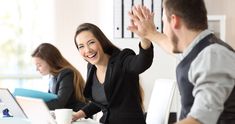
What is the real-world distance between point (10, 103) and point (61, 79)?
82 centimetres

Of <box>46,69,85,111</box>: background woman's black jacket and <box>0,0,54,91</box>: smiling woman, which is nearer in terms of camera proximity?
<box>46,69,85,111</box>: background woman's black jacket

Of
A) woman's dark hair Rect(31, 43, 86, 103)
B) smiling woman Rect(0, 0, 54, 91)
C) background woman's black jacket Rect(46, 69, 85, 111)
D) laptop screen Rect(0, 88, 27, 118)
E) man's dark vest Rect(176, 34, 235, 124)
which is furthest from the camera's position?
smiling woman Rect(0, 0, 54, 91)

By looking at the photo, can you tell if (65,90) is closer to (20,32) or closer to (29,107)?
(29,107)

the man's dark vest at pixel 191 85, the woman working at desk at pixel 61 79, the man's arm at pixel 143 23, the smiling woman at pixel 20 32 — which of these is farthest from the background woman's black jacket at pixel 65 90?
the man's dark vest at pixel 191 85

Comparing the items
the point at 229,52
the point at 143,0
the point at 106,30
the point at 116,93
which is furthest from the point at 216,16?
the point at 229,52

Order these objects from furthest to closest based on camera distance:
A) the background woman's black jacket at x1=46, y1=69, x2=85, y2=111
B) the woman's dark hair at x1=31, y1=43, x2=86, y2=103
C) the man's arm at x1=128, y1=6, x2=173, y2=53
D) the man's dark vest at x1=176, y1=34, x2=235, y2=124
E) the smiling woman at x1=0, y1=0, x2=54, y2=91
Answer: the smiling woman at x1=0, y1=0, x2=54, y2=91 < the woman's dark hair at x1=31, y1=43, x2=86, y2=103 < the background woman's black jacket at x1=46, y1=69, x2=85, y2=111 < the man's arm at x1=128, y1=6, x2=173, y2=53 < the man's dark vest at x1=176, y1=34, x2=235, y2=124

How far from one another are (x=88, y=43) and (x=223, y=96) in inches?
47.8

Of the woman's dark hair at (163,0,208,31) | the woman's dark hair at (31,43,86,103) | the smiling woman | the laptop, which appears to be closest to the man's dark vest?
the woman's dark hair at (163,0,208,31)

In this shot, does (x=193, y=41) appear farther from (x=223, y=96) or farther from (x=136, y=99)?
(x=136, y=99)

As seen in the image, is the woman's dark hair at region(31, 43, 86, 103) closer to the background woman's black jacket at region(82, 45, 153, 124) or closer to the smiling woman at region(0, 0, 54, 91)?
the background woman's black jacket at region(82, 45, 153, 124)

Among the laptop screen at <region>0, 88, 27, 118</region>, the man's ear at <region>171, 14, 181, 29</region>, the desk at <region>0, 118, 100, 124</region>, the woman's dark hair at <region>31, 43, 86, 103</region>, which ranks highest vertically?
the man's ear at <region>171, 14, 181, 29</region>

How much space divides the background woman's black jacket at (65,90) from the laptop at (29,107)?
0.54m

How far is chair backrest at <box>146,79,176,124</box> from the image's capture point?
2105 mm

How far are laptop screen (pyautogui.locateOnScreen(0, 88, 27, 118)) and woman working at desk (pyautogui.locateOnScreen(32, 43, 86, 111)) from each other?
39 cm
